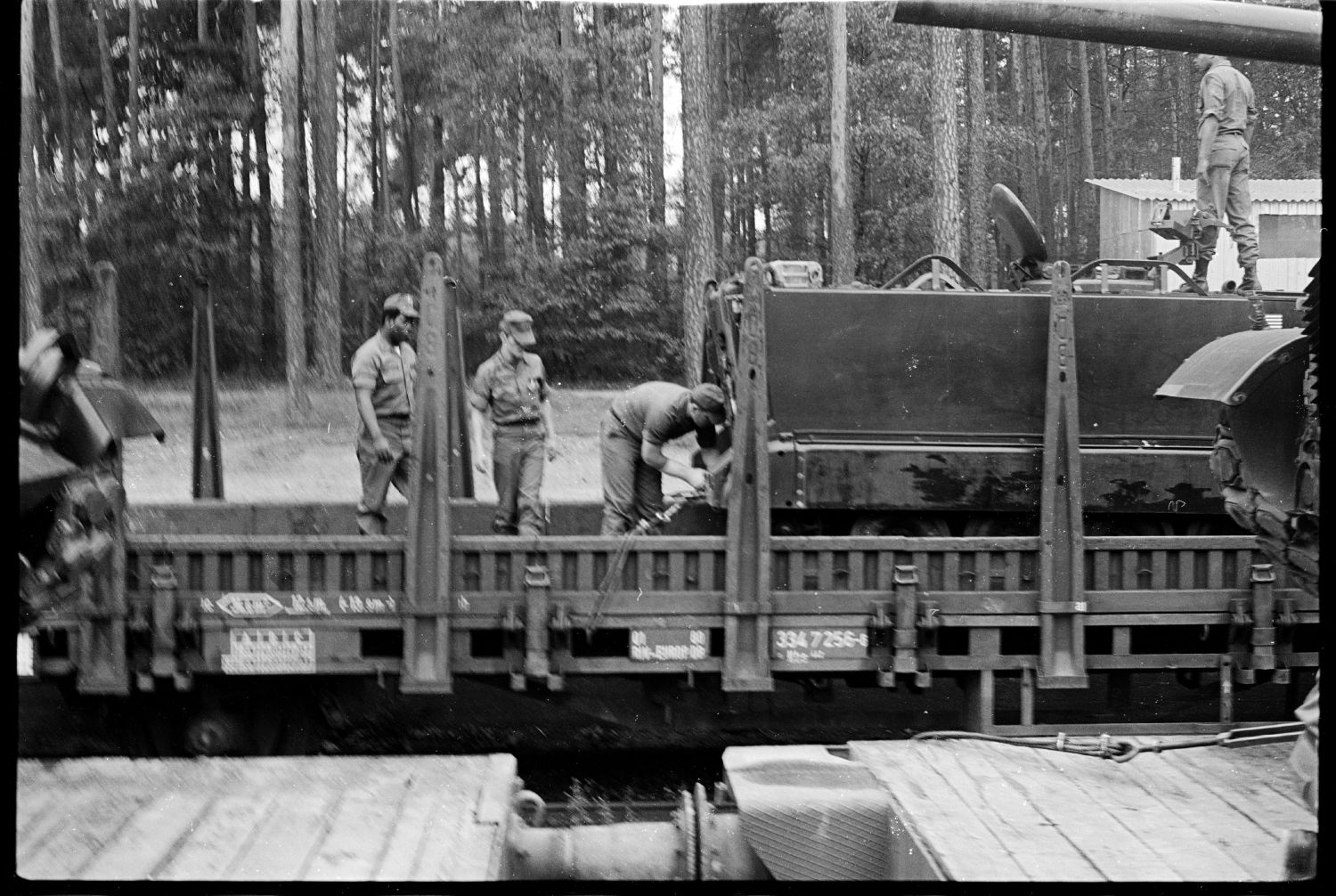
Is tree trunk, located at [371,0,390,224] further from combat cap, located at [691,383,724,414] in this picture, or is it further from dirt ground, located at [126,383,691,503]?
combat cap, located at [691,383,724,414]

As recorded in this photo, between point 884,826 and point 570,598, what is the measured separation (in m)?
1.95

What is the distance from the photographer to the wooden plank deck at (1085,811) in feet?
11.8

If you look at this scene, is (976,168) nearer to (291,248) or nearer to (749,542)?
(291,248)

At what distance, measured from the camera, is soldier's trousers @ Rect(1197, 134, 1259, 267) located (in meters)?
7.25

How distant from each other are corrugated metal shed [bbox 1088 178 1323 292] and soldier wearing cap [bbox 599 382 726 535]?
4256mm

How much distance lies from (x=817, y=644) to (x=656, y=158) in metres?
16.9

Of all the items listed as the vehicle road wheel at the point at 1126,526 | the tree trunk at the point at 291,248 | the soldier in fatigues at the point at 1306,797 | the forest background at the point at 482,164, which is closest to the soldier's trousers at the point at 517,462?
the vehicle road wheel at the point at 1126,526

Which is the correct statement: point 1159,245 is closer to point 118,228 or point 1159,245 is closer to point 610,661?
point 610,661

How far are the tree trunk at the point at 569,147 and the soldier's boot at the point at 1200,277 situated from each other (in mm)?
14632

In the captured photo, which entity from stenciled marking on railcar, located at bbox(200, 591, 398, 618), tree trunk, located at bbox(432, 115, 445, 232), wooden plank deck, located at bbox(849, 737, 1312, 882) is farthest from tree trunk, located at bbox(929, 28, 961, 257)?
wooden plank deck, located at bbox(849, 737, 1312, 882)

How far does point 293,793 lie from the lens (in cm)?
414

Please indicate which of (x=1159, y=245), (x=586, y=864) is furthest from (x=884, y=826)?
(x=1159, y=245)

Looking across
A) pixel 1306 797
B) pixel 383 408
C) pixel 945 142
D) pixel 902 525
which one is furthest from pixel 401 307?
pixel 945 142

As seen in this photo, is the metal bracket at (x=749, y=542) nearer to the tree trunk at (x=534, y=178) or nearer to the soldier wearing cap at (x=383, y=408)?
the soldier wearing cap at (x=383, y=408)
